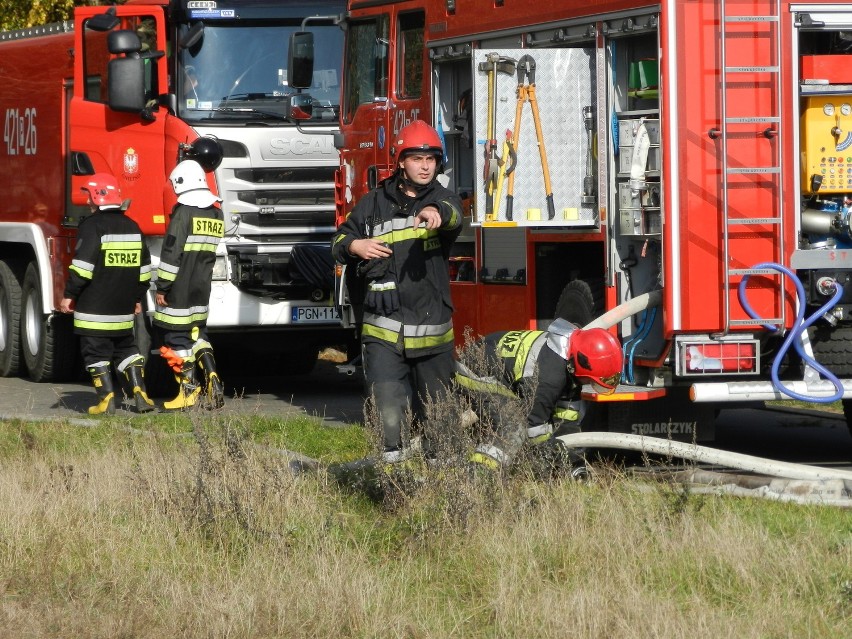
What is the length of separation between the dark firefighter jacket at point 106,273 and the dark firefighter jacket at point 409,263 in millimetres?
3940

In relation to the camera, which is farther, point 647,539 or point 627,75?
point 627,75

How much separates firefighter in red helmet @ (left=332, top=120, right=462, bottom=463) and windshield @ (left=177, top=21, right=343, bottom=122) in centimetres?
477

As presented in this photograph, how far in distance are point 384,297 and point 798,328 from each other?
2.14 metres

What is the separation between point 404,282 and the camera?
23.5 feet

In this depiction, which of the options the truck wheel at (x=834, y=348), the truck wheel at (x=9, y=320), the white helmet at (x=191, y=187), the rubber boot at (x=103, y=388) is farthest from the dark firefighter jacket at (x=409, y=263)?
the truck wheel at (x=9, y=320)

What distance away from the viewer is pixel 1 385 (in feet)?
45.2

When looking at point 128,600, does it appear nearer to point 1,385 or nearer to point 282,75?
point 282,75

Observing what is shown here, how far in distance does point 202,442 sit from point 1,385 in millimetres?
7658

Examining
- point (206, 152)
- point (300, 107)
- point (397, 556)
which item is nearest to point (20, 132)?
point (206, 152)

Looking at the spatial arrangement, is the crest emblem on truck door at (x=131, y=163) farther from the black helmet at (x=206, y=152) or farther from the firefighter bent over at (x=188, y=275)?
the firefighter bent over at (x=188, y=275)

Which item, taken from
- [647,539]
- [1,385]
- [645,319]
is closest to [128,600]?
[647,539]

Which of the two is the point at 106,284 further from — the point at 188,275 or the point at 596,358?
the point at 596,358

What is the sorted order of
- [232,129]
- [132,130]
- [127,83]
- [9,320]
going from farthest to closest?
[9,320], [132,130], [232,129], [127,83]

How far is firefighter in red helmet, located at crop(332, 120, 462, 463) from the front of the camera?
281 inches
